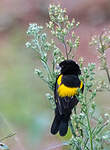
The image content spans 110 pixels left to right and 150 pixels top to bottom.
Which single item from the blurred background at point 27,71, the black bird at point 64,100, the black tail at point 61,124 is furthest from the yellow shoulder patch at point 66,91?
the blurred background at point 27,71

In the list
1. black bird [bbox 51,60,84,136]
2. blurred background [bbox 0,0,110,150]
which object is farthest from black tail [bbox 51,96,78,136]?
blurred background [bbox 0,0,110,150]

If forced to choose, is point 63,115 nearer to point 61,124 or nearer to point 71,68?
point 61,124

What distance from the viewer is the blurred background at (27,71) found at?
19.8 feet

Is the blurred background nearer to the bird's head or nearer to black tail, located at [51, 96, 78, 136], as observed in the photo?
black tail, located at [51, 96, 78, 136]

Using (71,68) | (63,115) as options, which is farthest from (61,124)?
(71,68)

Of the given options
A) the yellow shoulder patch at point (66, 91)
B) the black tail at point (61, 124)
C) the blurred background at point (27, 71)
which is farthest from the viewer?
the blurred background at point (27, 71)

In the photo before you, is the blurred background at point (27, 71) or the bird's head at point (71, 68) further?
the blurred background at point (27, 71)

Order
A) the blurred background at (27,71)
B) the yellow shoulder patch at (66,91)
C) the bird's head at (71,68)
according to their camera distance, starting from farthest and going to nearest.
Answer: the blurred background at (27,71) < the bird's head at (71,68) < the yellow shoulder patch at (66,91)

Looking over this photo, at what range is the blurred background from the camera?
19.8 feet

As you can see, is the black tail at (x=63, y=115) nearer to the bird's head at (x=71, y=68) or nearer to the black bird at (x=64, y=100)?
the black bird at (x=64, y=100)

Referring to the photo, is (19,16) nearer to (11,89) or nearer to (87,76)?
(11,89)

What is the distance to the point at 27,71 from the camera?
30.2 feet

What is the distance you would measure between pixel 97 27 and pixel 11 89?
5191 millimetres

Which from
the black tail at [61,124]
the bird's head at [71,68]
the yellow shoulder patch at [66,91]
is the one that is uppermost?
the bird's head at [71,68]
